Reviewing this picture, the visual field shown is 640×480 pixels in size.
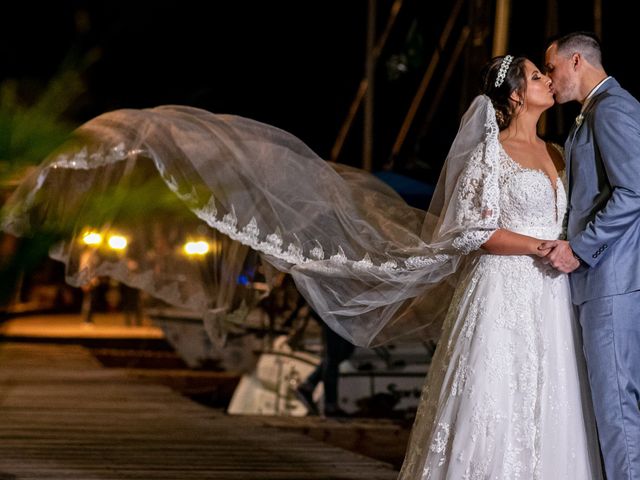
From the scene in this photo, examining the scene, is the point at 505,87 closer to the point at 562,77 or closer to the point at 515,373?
the point at 562,77

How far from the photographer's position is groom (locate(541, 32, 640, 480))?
336 centimetres

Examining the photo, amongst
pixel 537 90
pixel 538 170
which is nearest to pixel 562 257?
pixel 538 170

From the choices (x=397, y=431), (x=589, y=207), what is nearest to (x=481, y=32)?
(x=397, y=431)

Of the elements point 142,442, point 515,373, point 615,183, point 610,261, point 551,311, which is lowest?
point 142,442

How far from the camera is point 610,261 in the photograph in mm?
3430

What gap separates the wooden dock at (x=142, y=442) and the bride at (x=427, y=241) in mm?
848

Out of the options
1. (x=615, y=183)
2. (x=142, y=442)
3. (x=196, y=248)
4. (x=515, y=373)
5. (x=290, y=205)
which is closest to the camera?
(x=615, y=183)

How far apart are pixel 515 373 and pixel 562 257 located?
39 cm

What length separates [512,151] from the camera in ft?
12.0

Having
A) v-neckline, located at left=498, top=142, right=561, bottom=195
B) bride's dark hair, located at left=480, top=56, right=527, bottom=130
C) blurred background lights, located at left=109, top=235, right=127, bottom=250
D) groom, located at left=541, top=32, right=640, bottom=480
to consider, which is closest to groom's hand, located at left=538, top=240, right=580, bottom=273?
groom, located at left=541, top=32, right=640, bottom=480

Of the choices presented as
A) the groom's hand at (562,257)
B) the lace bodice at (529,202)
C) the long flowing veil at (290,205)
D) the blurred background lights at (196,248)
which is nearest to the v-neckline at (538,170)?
the lace bodice at (529,202)

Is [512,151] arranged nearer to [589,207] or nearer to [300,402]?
[589,207]

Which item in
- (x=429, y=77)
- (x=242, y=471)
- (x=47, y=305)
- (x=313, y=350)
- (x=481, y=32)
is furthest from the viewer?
(x=47, y=305)

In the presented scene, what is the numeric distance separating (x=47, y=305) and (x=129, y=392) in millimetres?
15817
